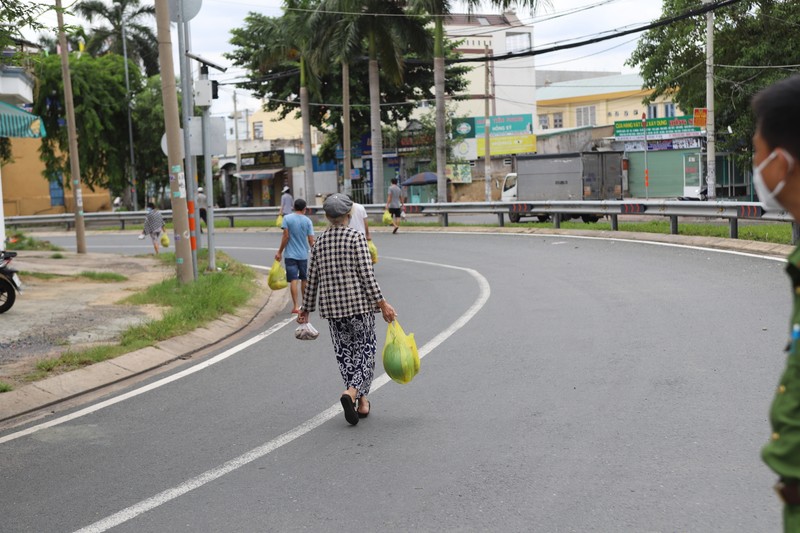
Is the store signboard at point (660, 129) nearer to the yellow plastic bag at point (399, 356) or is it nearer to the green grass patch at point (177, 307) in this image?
the green grass patch at point (177, 307)

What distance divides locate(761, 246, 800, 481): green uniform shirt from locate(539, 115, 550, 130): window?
85.8 metres

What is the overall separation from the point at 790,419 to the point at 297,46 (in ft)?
127

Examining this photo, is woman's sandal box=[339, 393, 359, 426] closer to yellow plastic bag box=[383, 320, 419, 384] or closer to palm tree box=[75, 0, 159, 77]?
yellow plastic bag box=[383, 320, 419, 384]

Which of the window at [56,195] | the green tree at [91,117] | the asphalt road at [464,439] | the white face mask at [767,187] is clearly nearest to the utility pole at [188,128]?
the asphalt road at [464,439]

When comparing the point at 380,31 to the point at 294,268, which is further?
the point at 380,31

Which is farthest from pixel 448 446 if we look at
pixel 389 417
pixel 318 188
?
pixel 318 188

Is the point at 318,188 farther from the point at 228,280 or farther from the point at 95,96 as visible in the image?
the point at 228,280

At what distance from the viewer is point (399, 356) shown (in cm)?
730

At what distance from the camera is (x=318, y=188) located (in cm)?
6475

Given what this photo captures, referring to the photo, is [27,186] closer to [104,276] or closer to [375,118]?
[375,118]

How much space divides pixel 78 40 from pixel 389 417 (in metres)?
60.3

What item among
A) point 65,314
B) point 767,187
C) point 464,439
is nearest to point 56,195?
point 65,314

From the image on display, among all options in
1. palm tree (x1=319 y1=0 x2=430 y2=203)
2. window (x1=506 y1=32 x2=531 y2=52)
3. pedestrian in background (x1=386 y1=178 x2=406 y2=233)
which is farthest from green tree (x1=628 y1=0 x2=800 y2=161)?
window (x1=506 y1=32 x2=531 y2=52)

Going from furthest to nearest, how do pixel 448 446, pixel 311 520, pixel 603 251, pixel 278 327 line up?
pixel 603 251 → pixel 278 327 → pixel 448 446 → pixel 311 520
